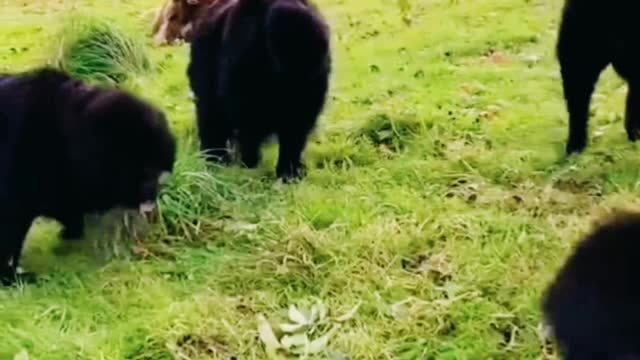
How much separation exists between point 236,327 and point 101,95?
140cm

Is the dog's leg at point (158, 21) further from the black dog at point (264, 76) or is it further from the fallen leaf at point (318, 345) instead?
the fallen leaf at point (318, 345)

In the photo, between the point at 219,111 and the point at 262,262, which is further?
the point at 219,111

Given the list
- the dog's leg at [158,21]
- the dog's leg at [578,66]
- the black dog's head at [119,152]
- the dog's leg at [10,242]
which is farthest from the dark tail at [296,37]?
the dog's leg at [158,21]

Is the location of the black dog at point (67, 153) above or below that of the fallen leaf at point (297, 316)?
above

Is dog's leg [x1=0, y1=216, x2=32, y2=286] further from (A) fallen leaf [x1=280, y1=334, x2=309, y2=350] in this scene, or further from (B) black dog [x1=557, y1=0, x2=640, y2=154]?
(B) black dog [x1=557, y1=0, x2=640, y2=154]

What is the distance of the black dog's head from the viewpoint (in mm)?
5191

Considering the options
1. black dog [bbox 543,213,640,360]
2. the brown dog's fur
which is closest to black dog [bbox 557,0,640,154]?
black dog [bbox 543,213,640,360]

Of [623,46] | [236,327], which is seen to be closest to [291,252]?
[236,327]

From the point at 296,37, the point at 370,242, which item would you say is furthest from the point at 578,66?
the point at 370,242

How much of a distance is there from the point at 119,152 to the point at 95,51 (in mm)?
3287

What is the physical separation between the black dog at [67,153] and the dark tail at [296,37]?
976 millimetres

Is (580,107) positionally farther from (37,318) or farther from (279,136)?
(37,318)

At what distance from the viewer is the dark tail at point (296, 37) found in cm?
607

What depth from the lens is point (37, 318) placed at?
4.75 m
